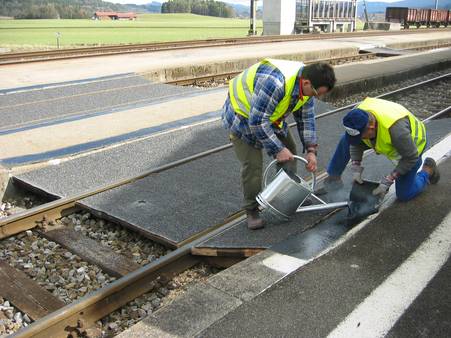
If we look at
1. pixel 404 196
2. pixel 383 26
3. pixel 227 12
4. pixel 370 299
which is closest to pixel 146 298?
pixel 370 299

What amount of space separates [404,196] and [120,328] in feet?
10.0

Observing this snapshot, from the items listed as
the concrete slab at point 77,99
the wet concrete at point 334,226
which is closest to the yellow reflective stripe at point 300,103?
the wet concrete at point 334,226

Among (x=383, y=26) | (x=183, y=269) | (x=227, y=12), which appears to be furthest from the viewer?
(x=227, y=12)

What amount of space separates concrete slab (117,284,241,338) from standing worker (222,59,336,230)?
1198mm

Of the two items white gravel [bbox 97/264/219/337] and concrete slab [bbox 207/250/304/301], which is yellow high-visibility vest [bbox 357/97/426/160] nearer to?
concrete slab [bbox 207/250/304/301]

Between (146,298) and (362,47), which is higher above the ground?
(362,47)

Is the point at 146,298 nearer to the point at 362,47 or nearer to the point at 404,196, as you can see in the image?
the point at 404,196

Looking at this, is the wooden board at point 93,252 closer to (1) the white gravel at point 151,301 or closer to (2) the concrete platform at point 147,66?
(1) the white gravel at point 151,301

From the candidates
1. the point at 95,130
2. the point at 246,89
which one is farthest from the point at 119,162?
the point at 246,89

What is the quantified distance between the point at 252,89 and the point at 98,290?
2.00 meters

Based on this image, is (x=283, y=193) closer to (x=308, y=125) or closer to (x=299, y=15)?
(x=308, y=125)

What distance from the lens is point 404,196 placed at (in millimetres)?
4840

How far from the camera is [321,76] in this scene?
3.68 m

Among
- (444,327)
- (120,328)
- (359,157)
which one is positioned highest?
(359,157)
